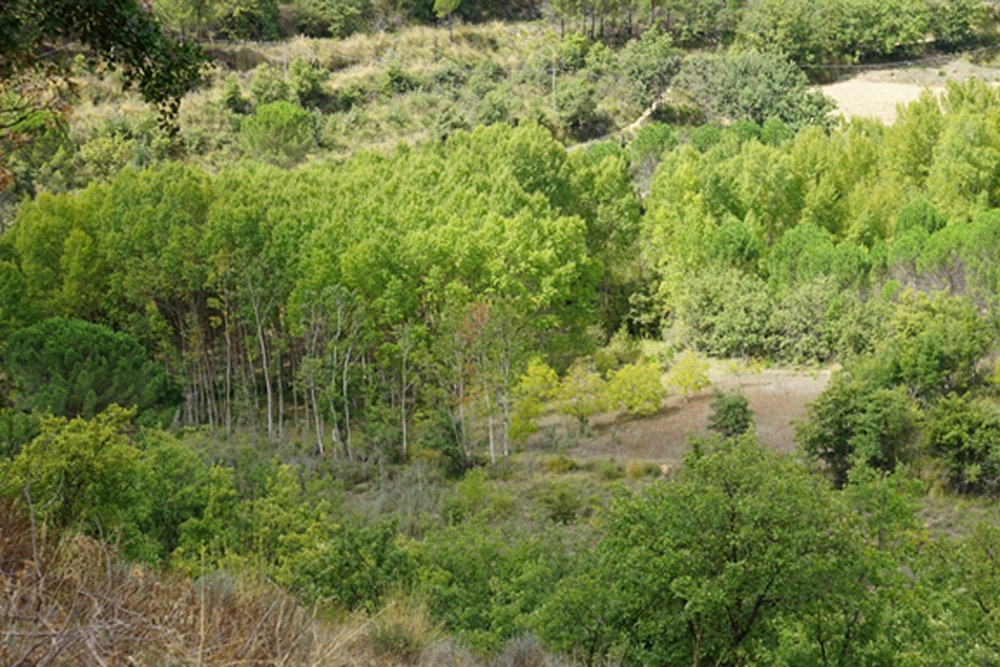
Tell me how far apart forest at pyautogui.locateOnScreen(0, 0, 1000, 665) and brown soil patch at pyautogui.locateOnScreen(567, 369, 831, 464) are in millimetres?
286

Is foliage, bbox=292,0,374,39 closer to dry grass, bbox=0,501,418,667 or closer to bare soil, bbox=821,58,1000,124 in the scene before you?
bare soil, bbox=821,58,1000,124

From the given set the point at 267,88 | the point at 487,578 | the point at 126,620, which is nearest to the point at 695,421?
the point at 487,578

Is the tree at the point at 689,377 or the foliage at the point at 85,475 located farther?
the tree at the point at 689,377

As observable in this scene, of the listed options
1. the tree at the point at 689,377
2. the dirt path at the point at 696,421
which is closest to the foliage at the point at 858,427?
the dirt path at the point at 696,421

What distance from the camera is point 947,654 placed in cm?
769

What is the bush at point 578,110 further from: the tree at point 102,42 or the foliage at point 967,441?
the tree at point 102,42

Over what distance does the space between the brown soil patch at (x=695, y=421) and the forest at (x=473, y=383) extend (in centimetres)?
29

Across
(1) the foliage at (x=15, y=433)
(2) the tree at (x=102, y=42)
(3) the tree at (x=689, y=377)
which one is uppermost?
(2) the tree at (x=102, y=42)

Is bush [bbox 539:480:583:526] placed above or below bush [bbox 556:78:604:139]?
below

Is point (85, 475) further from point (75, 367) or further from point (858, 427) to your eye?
point (858, 427)

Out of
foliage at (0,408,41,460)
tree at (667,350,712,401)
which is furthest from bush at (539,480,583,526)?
tree at (667,350,712,401)

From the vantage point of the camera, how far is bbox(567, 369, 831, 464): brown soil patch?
26953 mm

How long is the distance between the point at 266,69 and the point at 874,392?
5092cm

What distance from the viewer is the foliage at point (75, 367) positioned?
24422mm
